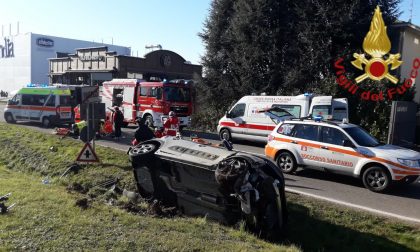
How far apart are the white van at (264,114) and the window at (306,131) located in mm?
3872

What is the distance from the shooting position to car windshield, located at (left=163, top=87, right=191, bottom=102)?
1966cm

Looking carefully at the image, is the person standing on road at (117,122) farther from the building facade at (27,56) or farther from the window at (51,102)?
the building facade at (27,56)

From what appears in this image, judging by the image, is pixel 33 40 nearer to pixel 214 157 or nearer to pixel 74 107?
pixel 74 107

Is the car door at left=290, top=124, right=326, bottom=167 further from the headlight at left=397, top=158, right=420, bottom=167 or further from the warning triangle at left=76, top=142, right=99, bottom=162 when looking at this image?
the warning triangle at left=76, top=142, right=99, bottom=162

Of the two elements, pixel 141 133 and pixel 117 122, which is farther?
pixel 117 122

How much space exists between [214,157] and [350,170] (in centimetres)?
454

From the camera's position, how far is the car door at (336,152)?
9.94m

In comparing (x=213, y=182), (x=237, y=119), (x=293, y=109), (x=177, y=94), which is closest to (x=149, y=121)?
(x=177, y=94)

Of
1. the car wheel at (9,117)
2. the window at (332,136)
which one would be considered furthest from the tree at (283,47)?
the car wheel at (9,117)

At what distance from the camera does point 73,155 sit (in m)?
13.3

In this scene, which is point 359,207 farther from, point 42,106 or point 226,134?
point 42,106

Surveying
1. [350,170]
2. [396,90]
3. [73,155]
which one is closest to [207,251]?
[350,170]

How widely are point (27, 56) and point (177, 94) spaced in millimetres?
48262

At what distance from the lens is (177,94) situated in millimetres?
20078
